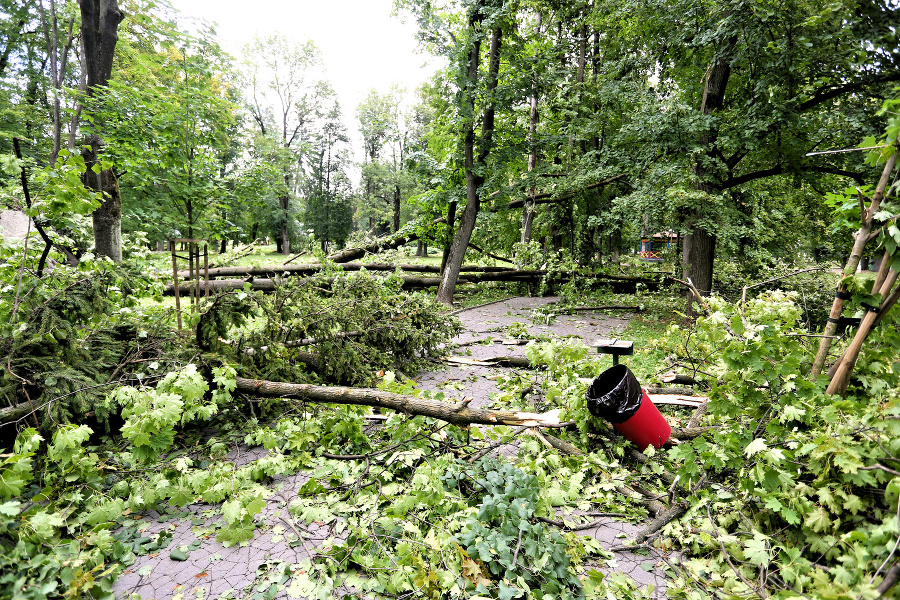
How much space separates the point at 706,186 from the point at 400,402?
7.29 metres

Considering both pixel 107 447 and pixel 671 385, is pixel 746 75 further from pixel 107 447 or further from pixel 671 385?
pixel 107 447

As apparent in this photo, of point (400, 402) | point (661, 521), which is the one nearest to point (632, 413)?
point (661, 521)

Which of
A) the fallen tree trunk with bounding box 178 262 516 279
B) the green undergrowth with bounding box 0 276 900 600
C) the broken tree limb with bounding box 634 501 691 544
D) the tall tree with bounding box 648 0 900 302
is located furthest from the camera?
the fallen tree trunk with bounding box 178 262 516 279

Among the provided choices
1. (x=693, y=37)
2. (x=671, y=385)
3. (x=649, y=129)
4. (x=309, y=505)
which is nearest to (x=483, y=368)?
(x=671, y=385)

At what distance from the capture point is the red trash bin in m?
3.42

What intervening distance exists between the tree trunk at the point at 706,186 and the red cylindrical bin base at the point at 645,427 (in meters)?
5.06

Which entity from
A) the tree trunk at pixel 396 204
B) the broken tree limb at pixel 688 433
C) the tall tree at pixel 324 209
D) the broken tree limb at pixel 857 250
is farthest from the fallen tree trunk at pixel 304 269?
the tree trunk at pixel 396 204

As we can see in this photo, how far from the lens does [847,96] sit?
21.8ft

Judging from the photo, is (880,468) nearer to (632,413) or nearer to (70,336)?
(632,413)

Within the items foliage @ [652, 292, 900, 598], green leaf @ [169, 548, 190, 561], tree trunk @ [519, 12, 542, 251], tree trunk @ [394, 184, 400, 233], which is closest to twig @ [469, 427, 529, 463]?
foliage @ [652, 292, 900, 598]

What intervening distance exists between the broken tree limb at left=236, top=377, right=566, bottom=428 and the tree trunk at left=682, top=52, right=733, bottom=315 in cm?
581

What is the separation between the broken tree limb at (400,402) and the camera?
3.36 m

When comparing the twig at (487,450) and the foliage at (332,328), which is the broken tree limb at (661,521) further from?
the foliage at (332,328)

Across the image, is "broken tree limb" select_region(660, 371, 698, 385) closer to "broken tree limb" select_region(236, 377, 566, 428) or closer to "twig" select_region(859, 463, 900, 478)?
"broken tree limb" select_region(236, 377, 566, 428)
